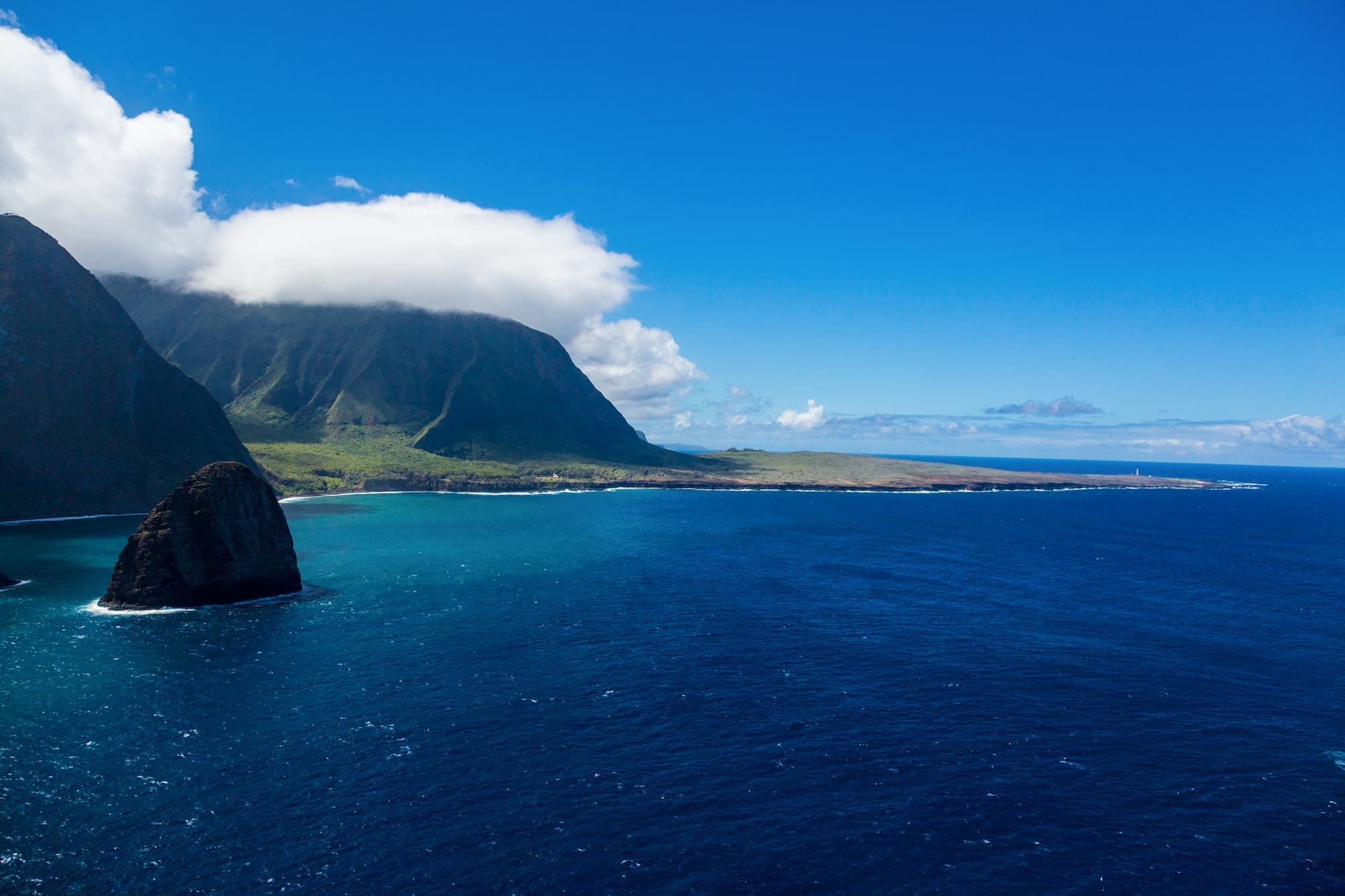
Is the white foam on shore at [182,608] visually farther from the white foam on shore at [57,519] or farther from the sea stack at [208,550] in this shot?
the white foam on shore at [57,519]

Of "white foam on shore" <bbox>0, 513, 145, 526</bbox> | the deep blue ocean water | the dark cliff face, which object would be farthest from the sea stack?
the dark cliff face

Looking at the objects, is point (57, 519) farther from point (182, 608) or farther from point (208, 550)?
point (182, 608)

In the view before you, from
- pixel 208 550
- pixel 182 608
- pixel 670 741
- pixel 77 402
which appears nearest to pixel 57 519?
pixel 77 402

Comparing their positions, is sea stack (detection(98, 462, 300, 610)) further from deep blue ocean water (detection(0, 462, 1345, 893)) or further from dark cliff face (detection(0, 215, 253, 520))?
dark cliff face (detection(0, 215, 253, 520))

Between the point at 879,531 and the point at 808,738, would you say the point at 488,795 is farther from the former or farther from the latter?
the point at 879,531

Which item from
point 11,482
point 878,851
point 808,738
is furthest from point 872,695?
point 11,482

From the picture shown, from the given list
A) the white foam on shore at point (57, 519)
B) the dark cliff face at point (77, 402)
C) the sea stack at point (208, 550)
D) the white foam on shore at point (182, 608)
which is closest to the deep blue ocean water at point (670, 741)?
the white foam on shore at point (182, 608)
